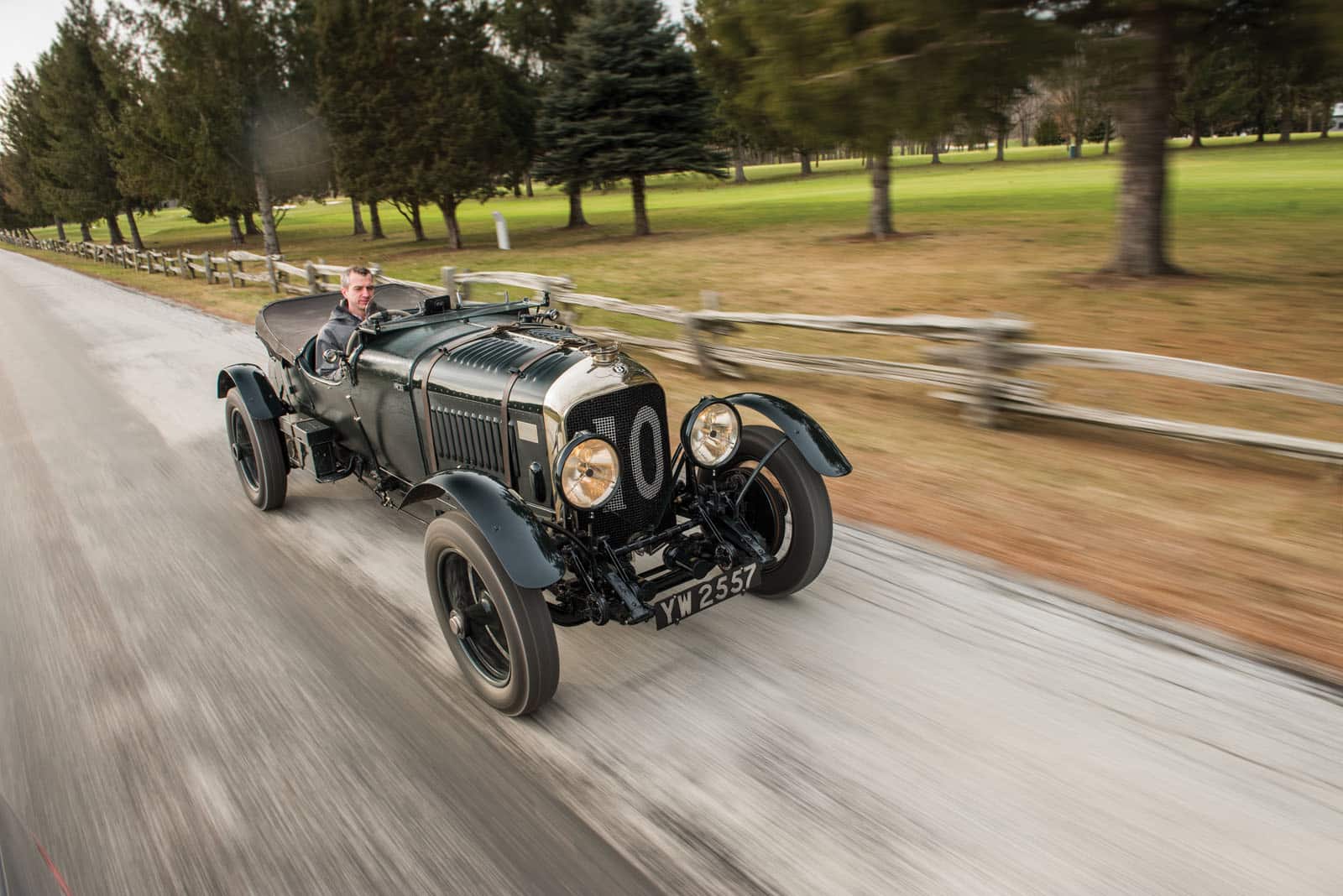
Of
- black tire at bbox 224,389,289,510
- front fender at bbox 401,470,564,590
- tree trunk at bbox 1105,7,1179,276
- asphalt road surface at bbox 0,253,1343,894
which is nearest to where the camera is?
asphalt road surface at bbox 0,253,1343,894

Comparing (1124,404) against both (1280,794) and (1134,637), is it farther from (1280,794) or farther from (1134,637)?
(1280,794)

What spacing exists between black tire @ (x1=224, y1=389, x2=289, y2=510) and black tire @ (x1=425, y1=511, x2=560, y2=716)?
257 centimetres

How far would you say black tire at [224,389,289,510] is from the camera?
5.58 m

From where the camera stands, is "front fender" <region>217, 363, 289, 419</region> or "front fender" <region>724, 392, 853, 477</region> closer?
"front fender" <region>724, 392, 853, 477</region>

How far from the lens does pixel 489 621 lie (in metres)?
3.63

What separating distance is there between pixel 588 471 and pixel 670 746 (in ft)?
3.74

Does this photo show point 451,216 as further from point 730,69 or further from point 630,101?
point 730,69

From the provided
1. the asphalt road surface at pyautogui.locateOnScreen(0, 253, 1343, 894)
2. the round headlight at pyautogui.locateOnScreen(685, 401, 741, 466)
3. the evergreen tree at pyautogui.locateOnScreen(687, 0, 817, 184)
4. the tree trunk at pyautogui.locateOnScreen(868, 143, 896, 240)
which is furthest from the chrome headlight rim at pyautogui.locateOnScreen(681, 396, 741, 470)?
the tree trunk at pyautogui.locateOnScreen(868, 143, 896, 240)

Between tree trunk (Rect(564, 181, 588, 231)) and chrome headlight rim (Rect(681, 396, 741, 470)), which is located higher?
tree trunk (Rect(564, 181, 588, 231))

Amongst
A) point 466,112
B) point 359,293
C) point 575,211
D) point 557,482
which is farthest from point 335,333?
point 575,211

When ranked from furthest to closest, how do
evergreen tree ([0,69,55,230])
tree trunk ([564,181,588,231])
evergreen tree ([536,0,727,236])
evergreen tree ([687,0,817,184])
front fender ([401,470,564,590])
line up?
evergreen tree ([0,69,55,230])
tree trunk ([564,181,588,231])
evergreen tree ([536,0,727,236])
evergreen tree ([687,0,817,184])
front fender ([401,470,564,590])

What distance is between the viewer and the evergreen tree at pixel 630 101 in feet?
78.3

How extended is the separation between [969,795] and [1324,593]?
2.52m

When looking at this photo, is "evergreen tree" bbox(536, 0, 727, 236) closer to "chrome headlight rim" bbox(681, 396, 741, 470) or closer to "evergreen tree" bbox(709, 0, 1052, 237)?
"evergreen tree" bbox(709, 0, 1052, 237)
